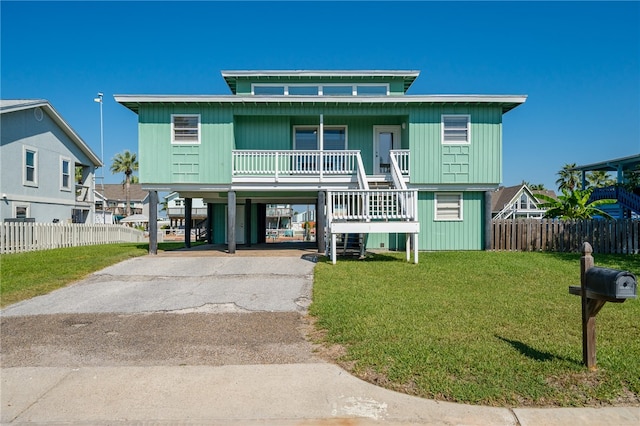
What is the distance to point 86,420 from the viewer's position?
375 centimetres

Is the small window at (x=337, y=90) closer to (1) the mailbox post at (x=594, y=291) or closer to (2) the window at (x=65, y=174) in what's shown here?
(1) the mailbox post at (x=594, y=291)

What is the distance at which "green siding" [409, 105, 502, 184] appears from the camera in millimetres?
16234

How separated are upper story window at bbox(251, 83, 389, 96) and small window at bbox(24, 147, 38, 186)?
12.5 metres

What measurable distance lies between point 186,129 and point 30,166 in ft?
37.2

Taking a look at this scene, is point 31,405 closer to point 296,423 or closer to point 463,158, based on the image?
point 296,423

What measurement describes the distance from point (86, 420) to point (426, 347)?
365 centimetres

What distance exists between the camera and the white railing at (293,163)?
52.6 ft

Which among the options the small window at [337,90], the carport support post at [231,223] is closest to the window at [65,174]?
the carport support post at [231,223]

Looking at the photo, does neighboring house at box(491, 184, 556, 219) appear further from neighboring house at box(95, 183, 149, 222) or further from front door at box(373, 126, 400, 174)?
neighboring house at box(95, 183, 149, 222)

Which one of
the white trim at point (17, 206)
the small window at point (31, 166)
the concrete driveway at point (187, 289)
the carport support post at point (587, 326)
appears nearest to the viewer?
the carport support post at point (587, 326)

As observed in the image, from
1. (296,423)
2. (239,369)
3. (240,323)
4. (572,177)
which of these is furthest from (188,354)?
(572,177)

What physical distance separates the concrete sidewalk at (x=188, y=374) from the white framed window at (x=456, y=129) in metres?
10.3

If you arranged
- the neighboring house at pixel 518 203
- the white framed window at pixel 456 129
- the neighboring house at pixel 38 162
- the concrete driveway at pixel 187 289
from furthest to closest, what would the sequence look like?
the neighboring house at pixel 518 203, the neighboring house at pixel 38 162, the white framed window at pixel 456 129, the concrete driveway at pixel 187 289

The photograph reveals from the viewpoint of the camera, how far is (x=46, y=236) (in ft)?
59.0
